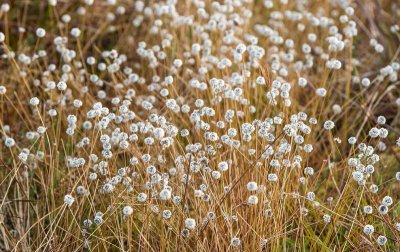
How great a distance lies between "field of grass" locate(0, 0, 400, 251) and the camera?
2.57 m

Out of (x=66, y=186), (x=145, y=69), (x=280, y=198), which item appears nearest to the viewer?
(x=280, y=198)

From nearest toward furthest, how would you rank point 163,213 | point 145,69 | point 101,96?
point 163,213, point 101,96, point 145,69

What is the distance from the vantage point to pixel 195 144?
2.65m

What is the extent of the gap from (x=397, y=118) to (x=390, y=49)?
27.9 inches

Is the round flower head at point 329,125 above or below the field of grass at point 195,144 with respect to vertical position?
above

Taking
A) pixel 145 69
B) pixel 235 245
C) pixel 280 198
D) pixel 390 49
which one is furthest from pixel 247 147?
pixel 390 49

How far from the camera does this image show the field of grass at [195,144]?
257cm

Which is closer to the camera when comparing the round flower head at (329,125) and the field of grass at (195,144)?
the field of grass at (195,144)

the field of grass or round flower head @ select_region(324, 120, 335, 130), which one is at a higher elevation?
round flower head @ select_region(324, 120, 335, 130)

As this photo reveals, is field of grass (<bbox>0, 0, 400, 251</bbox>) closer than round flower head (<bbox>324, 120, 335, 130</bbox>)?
Yes

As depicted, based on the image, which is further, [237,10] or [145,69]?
[237,10]

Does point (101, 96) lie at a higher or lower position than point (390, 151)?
higher

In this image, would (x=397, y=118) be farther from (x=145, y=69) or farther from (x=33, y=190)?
(x=33, y=190)

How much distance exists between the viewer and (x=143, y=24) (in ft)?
15.0
